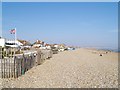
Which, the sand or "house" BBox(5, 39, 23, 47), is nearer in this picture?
the sand

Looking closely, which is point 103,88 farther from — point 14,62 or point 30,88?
point 14,62

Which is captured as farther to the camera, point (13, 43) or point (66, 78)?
point (13, 43)

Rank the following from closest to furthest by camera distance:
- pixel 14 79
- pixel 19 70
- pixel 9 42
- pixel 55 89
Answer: pixel 55 89, pixel 14 79, pixel 19 70, pixel 9 42

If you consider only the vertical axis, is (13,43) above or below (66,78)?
above

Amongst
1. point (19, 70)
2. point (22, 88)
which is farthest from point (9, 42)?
point (22, 88)

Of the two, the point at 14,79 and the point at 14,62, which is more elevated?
the point at 14,62

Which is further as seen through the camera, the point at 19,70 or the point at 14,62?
the point at 19,70

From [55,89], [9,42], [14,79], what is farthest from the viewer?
[9,42]

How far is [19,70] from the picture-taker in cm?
Result: 1296

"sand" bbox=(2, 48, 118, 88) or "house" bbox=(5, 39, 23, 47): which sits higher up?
"house" bbox=(5, 39, 23, 47)

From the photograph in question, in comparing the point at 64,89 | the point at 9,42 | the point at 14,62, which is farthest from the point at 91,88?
the point at 9,42

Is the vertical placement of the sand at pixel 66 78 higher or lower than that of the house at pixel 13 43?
lower

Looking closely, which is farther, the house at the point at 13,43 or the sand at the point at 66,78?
the house at the point at 13,43

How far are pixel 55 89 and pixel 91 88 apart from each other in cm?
154
